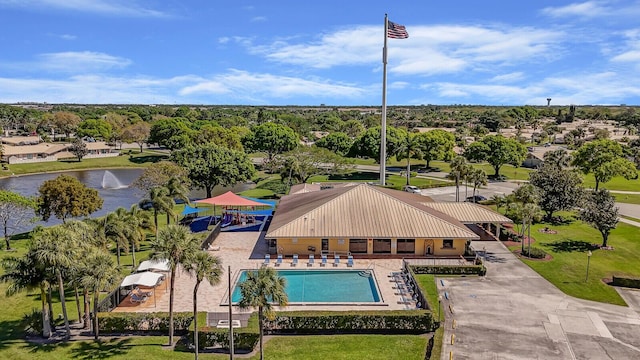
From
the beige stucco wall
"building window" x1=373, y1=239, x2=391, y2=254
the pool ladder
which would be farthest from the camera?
"building window" x1=373, y1=239, x2=391, y2=254

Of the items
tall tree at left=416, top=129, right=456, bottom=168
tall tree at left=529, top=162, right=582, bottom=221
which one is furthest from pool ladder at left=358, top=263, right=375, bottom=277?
tall tree at left=416, top=129, right=456, bottom=168

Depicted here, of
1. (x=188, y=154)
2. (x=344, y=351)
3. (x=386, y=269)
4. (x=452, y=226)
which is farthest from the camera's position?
(x=188, y=154)

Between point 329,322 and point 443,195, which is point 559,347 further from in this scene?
point 443,195

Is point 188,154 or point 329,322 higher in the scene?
point 188,154

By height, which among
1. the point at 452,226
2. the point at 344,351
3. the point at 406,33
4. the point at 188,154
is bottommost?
the point at 344,351

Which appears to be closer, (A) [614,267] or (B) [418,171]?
(A) [614,267]

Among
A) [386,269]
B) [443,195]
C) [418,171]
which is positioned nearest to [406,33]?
[443,195]

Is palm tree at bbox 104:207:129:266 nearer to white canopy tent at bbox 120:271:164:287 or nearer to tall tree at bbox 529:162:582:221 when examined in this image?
white canopy tent at bbox 120:271:164:287

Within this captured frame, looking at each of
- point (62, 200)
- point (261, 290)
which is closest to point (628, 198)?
point (261, 290)

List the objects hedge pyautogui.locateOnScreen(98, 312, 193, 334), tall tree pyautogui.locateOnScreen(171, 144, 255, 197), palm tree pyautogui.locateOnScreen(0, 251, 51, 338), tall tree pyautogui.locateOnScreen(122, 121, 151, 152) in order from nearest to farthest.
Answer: palm tree pyautogui.locateOnScreen(0, 251, 51, 338), hedge pyautogui.locateOnScreen(98, 312, 193, 334), tall tree pyautogui.locateOnScreen(171, 144, 255, 197), tall tree pyautogui.locateOnScreen(122, 121, 151, 152)
